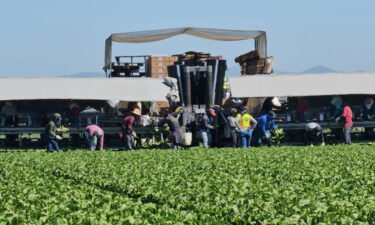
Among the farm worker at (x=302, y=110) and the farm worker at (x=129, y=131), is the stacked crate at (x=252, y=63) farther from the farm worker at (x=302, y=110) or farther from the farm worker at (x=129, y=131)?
the farm worker at (x=129, y=131)

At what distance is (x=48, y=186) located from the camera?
16047 millimetres

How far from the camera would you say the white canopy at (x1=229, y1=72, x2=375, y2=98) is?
33812 millimetres

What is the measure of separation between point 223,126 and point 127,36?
799 centimetres

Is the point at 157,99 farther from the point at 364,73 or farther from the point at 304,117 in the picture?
the point at 364,73

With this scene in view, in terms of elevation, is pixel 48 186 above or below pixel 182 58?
below

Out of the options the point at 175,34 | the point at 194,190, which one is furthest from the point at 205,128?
the point at 194,190

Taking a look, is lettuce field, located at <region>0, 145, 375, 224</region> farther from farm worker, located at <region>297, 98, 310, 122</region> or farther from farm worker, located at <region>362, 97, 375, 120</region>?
farm worker, located at <region>362, 97, 375, 120</region>

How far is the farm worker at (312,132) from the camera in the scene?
31.8 meters

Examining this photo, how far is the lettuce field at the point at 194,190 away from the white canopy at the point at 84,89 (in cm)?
988

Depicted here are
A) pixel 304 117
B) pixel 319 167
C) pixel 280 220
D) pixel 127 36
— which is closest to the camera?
pixel 280 220

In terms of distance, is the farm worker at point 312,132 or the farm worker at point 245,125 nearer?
the farm worker at point 245,125

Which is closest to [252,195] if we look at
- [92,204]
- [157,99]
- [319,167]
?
[92,204]

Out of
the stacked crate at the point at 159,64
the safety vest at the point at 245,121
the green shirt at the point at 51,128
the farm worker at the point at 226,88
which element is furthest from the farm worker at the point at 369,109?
the green shirt at the point at 51,128

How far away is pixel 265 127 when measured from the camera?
31.5 meters
